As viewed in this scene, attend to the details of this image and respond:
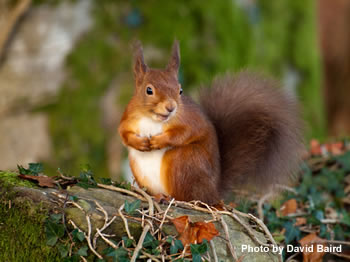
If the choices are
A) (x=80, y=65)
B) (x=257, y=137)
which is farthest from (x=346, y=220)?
(x=80, y=65)

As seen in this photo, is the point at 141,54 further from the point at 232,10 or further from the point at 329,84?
the point at 329,84

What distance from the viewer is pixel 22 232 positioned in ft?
3.92

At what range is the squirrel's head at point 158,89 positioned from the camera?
148 cm

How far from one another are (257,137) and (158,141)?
41cm

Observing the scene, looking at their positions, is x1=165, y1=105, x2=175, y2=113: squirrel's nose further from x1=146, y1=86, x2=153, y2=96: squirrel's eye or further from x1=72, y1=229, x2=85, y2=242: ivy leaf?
x1=72, y1=229, x2=85, y2=242: ivy leaf

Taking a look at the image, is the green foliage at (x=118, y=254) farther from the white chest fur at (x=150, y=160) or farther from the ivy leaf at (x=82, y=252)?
the white chest fur at (x=150, y=160)

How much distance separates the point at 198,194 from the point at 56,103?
2.08 meters

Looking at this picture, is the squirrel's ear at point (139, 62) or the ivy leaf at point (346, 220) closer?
the squirrel's ear at point (139, 62)

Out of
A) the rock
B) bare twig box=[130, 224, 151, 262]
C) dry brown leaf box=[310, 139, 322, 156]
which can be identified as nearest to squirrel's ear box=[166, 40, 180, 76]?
bare twig box=[130, 224, 151, 262]

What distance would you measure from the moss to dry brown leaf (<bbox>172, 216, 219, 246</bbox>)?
31cm

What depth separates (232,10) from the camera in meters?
3.92

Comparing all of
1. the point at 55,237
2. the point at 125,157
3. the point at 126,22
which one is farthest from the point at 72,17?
the point at 55,237

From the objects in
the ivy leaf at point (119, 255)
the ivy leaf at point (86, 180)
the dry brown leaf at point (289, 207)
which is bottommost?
the dry brown leaf at point (289, 207)

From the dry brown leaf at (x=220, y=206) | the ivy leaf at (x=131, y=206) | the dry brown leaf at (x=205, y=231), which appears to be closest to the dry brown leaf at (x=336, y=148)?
the dry brown leaf at (x=220, y=206)
